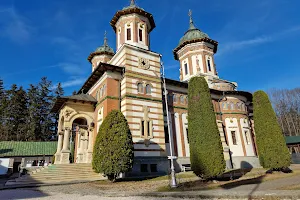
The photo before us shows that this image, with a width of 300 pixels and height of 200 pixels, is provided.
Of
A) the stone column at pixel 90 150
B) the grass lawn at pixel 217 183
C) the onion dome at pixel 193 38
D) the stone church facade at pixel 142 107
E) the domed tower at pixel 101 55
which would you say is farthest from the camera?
the domed tower at pixel 101 55

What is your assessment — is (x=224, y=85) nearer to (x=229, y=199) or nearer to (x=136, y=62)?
(x=136, y=62)

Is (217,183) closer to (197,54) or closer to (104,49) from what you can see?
(197,54)

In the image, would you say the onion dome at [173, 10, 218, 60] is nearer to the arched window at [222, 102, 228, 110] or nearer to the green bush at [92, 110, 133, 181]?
the arched window at [222, 102, 228, 110]

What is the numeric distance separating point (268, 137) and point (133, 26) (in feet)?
54.9

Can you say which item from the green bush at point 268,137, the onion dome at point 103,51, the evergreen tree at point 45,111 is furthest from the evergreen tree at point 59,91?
the green bush at point 268,137

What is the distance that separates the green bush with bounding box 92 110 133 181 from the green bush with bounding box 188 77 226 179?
14.1 feet

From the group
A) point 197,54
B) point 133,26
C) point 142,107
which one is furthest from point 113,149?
point 197,54

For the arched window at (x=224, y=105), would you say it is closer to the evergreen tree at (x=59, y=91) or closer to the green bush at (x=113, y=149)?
the green bush at (x=113, y=149)

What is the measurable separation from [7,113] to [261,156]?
155 ft

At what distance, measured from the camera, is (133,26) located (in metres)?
23.1

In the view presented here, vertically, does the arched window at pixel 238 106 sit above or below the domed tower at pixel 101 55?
below

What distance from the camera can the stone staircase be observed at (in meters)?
15.7

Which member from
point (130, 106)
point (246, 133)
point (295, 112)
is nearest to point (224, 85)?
point (246, 133)

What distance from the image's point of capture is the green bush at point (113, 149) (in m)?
Result: 14.0
